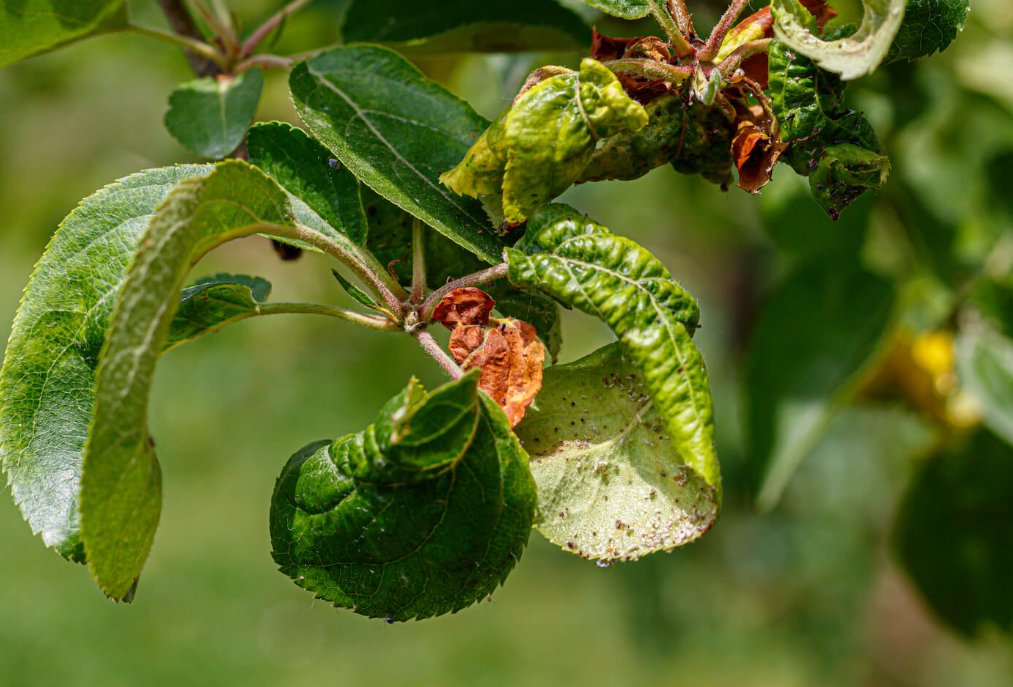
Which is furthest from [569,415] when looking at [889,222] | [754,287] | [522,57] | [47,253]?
[754,287]

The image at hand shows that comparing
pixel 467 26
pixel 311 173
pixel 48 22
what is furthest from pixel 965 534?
pixel 48 22

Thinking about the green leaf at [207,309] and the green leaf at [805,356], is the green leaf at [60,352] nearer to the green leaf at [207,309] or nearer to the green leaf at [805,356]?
the green leaf at [207,309]

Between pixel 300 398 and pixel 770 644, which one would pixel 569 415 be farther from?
pixel 300 398

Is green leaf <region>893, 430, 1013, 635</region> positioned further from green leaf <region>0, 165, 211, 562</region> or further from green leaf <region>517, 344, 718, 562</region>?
green leaf <region>0, 165, 211, 562</region>

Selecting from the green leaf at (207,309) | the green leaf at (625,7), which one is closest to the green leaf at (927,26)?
the green leaf at (625,7)

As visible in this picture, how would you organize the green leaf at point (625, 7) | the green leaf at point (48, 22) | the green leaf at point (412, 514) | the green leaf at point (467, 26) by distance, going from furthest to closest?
the green leaf at point (467, 26) < the green leaf at point (48, 22) < the green leaf at point (625, 7) < the green leaf at point (412, 514)
